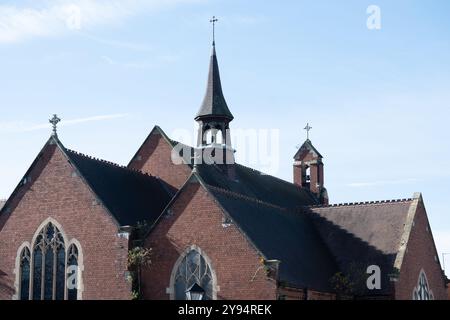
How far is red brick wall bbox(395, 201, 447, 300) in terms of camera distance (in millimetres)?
37938

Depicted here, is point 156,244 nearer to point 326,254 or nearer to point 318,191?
point 326,254

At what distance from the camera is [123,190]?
1512 inches

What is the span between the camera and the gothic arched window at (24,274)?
35938 millimetres

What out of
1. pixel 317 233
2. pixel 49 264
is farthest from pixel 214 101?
pixel 49 264

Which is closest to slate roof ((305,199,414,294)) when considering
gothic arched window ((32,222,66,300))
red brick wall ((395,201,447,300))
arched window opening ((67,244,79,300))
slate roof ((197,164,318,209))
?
red brick wall ((395,201,447,300))

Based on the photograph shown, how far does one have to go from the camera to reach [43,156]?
36.8m

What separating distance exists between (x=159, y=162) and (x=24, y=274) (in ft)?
35.4

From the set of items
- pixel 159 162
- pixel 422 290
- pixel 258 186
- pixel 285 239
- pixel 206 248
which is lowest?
pixel 422 290

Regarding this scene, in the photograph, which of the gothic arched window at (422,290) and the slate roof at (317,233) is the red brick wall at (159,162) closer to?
the slate roof at (317,233)

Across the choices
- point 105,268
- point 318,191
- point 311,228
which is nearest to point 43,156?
point 105,268

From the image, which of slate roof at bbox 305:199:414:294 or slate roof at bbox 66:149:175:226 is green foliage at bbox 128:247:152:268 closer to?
slate roof at bbox 66:149:175:226

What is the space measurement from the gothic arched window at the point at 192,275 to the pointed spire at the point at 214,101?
14.6 metres

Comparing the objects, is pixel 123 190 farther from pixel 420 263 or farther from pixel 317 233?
pixel 420 263

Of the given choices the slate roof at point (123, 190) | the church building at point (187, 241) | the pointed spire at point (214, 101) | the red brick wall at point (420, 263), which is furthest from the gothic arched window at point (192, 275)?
the pointed spire at point (214, 101)
